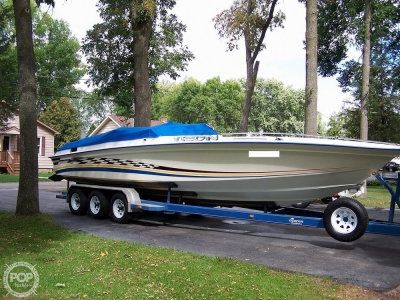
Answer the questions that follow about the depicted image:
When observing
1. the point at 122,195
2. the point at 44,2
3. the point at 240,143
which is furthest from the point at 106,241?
the point at 44,2

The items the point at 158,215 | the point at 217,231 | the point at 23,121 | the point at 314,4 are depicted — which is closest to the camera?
the point at 217,231

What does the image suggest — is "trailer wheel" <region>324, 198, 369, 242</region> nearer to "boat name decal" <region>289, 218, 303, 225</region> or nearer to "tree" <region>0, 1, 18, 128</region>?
"boat name decal" <region>289, 218, 303, 225</region>

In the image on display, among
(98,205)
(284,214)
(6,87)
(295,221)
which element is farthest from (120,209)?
(6,87)

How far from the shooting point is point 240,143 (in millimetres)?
7992

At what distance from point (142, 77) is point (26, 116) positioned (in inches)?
195

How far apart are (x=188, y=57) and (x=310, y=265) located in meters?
13.2

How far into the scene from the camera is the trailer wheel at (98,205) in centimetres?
1062

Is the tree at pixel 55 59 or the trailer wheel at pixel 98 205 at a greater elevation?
the tree at pixel 55 59

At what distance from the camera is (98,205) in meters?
10.9

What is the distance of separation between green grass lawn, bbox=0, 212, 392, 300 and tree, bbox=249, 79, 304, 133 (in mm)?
41929

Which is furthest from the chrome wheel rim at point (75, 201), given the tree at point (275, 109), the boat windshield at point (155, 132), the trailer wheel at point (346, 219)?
the tree at point (275, 109)

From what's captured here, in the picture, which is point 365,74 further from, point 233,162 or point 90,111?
point 90,111

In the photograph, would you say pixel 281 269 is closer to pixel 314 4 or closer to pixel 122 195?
pixel 122 195

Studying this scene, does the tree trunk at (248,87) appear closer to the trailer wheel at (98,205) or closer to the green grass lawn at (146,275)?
the trailer wheel at (98,205)
